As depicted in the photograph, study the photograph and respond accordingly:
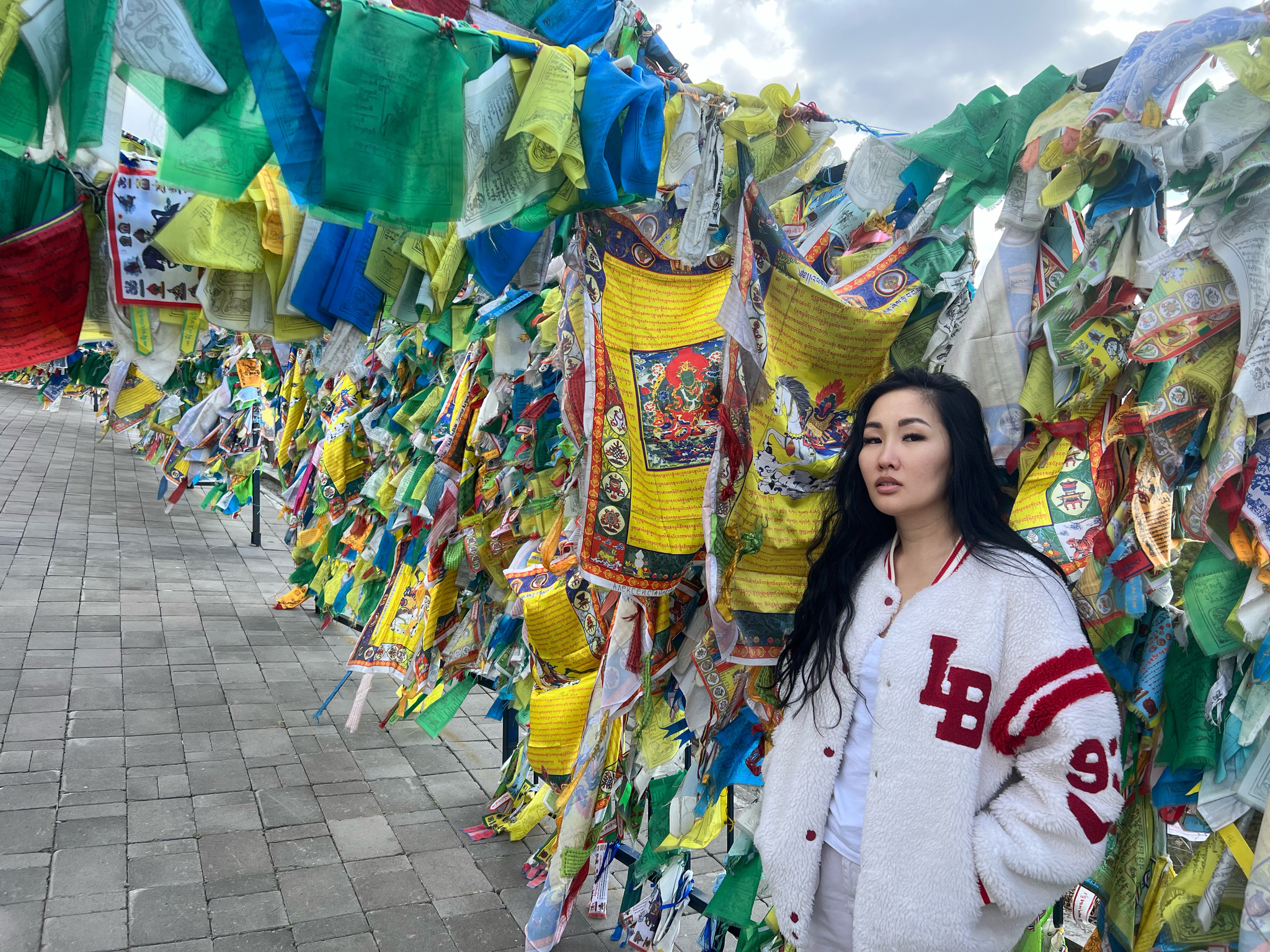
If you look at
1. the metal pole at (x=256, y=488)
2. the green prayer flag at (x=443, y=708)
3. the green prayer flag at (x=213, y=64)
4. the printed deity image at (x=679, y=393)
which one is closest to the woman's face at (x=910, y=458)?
the printed deity image at (x=679, y=393)

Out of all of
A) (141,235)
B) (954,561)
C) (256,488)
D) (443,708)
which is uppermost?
(141,235)

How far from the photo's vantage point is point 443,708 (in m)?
3.50

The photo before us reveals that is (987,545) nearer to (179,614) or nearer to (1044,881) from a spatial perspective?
(1044,881)

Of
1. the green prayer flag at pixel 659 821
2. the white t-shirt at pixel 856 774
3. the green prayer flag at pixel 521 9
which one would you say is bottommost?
the green prayer flag at pixel 659 821

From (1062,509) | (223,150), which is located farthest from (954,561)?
(223,150)

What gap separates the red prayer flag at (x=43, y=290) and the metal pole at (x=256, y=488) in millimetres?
6358

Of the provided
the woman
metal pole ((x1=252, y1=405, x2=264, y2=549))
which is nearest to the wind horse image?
the woman

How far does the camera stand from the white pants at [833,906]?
1.43 metres

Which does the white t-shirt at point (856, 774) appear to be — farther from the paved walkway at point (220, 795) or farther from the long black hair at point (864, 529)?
the paved walkway at point (220, 795)

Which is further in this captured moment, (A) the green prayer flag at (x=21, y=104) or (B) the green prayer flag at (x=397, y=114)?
(B) the green prayer flag at (x=397, y=114)

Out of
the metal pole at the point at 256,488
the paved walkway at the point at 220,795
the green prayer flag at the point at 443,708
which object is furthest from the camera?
the metal pole at the point at 256,488

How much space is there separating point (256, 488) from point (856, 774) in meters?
8.36

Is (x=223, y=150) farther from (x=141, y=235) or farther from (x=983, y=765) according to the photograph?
(x=983, y=765)

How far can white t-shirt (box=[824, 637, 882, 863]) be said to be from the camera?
4.71 feet
